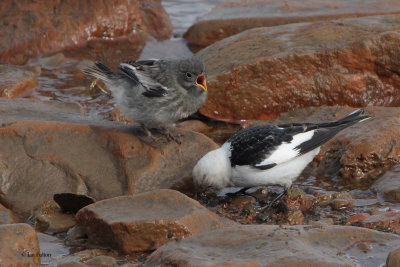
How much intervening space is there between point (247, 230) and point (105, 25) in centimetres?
688

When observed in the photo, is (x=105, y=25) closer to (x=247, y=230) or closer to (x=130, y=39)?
(x=130, y=39)

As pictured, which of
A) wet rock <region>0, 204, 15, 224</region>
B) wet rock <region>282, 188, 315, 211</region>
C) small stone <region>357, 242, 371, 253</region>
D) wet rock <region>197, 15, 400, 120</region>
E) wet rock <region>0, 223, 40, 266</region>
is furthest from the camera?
wet rock <region>197, 15, 400, 120</region>

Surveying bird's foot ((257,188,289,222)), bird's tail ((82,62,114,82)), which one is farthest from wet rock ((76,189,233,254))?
bird's tail ((82,62,114,82))

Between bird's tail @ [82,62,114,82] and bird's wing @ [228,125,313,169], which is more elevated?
bird's tail @ [82,62,114,82]

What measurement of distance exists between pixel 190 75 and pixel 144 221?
2040 millimetres

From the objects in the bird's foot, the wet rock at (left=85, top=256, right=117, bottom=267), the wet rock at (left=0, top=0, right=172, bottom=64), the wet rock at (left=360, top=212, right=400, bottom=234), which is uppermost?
the wet rock at (left=0, top=0, right=172, bottom=64)

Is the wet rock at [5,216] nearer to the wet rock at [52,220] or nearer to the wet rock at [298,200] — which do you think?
the wet rock at [52,220]

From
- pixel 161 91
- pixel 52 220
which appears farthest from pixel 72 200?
pixel 161 91

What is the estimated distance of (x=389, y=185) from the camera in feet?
19.5

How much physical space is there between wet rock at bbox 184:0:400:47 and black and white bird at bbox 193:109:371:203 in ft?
15.2

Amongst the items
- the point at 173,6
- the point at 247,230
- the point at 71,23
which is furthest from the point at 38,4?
the point at 247,230

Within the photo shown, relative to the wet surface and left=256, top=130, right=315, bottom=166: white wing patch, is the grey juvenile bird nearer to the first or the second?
the wet surface

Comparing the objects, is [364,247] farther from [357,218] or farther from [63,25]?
[63,25]

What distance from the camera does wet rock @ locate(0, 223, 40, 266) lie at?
4.04 meters
